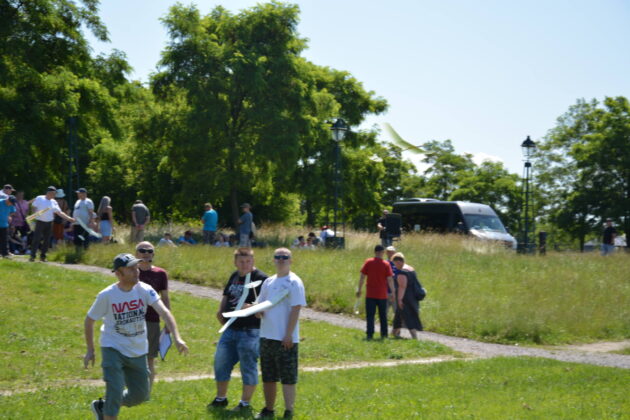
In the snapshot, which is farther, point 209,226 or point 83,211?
point 209,226

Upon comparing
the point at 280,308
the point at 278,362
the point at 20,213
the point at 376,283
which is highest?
the point at 20,213

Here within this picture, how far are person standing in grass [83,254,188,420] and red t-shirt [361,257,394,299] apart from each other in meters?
7.73

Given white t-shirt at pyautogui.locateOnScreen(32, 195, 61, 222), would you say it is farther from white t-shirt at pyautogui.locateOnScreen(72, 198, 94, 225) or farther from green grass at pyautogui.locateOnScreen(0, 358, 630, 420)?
green grass at pyautogui.locateOnScreen(0, 358, 630, 420)

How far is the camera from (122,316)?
6.14m

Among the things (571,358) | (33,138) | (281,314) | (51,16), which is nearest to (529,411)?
(281,314)

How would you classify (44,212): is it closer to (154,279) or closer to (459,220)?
(154,279)

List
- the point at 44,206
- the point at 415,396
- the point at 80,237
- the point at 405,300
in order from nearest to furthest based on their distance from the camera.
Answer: the point at 415,396 → the point at 405,300 → the point at 44,206 → the point at 80,237

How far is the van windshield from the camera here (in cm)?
2986

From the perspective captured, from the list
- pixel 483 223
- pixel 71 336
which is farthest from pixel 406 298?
pixel 483 223

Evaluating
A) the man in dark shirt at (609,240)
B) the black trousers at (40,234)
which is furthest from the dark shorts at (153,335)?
the man in dark shirt at (609,240)

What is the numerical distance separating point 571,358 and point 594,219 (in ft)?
143

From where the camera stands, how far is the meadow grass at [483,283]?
1591cm

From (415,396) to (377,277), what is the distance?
5.07 metres

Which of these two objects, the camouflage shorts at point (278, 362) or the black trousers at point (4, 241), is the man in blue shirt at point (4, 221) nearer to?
the black trousers at point (4, 241)
